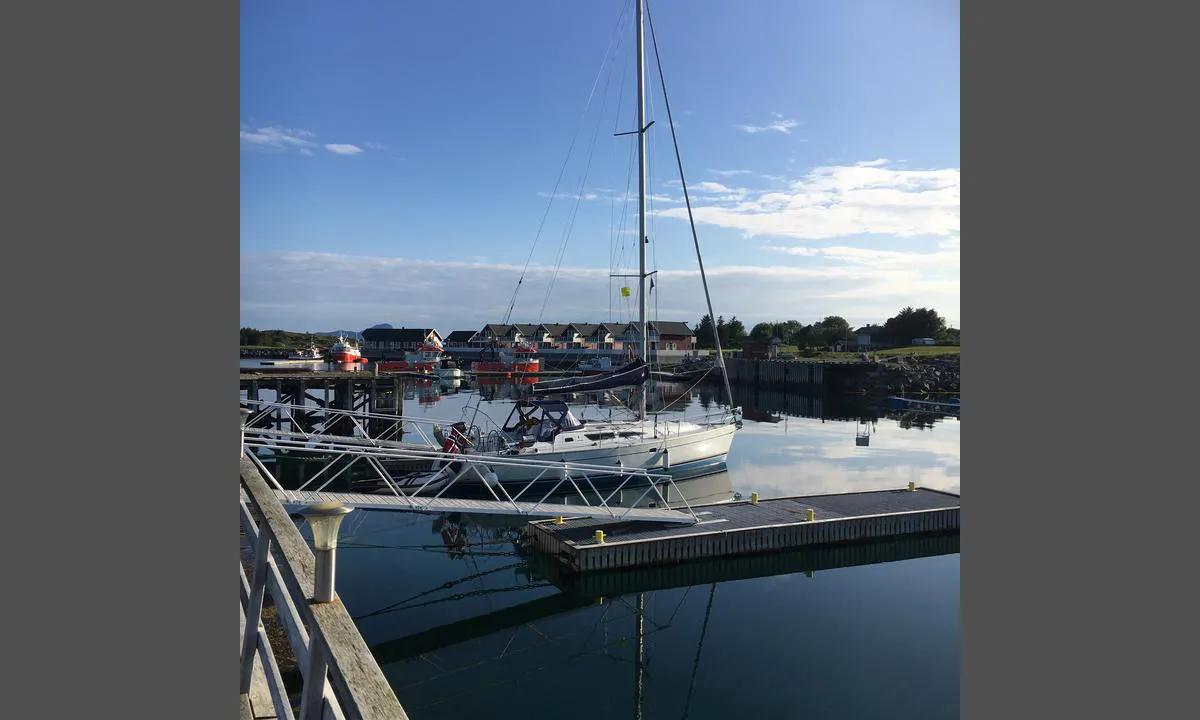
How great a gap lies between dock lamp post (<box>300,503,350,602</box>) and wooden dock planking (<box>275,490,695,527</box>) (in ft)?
22.2

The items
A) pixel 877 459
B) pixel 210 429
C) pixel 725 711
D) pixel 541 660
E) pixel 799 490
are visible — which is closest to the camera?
pixel 210 429

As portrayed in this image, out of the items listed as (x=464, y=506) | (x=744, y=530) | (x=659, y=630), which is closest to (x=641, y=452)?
(x=744, y=530)

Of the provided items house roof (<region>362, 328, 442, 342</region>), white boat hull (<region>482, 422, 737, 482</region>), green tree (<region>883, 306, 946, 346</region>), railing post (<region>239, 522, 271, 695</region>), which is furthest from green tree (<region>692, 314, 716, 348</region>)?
railing post (<region>239, 522, 271, 695</region>)

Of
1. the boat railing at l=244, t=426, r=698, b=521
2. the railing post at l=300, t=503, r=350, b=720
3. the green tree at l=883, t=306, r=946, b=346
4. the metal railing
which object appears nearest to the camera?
the metal railing

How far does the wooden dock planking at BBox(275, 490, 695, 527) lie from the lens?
10.9 m

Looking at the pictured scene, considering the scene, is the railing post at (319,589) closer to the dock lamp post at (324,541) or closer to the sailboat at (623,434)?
the dock lamp post at (324,541)

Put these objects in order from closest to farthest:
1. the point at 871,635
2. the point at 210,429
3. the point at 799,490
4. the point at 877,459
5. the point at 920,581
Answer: the point at 210,429
the point at 871,635
the point at 920,581
the point at 799,490
the point at 877,459

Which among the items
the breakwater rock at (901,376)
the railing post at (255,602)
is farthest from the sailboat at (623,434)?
the breakwater rock at (901,376)

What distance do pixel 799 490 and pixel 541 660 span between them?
1276cm

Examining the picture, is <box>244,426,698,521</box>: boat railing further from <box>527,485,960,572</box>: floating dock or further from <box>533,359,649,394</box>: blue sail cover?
<box>533,359,649,394</box>: blue sail cover

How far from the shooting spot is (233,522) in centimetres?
176

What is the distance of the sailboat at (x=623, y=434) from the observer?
62.8 feet

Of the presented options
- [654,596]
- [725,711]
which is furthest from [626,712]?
[654,596]

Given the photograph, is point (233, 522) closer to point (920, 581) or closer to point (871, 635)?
point (871, 635)
